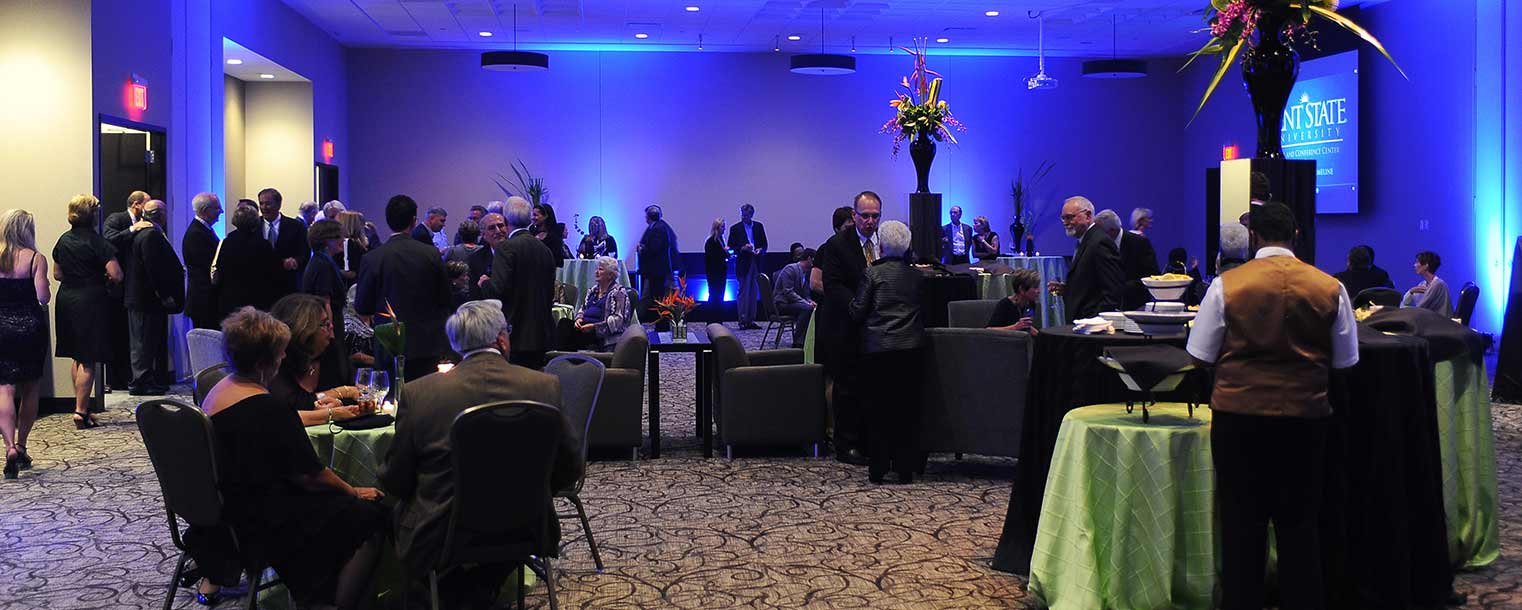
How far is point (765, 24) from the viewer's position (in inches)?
646

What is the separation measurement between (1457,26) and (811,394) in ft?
29.2

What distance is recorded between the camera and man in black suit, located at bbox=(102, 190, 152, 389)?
9.54 m

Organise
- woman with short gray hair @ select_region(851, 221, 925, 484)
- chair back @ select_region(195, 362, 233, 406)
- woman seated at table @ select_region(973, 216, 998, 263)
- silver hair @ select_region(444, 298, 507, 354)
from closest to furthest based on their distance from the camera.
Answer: silver hair @ select_region(444, 298, 507, 354) < chair back @ select_region(195, 362, 233, 406) < woman with short gray hair @ select_region(851, 221, 925, 484) < woman seated at table @ select_region(973, 216, 998, 263)

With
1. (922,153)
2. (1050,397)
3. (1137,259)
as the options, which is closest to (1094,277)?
(1137,259)

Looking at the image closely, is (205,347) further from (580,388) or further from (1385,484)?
(1385,484)

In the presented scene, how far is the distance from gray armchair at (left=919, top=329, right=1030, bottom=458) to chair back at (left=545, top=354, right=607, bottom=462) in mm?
2113

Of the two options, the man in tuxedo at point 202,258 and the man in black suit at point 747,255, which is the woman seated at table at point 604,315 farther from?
the man in black suit at point 747,255

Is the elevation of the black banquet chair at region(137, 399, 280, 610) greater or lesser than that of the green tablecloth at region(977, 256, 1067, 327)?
lesser

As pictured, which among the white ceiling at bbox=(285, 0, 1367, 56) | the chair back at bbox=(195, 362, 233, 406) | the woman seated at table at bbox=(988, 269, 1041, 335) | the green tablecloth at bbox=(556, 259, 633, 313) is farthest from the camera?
the white ceiling at bbox=(285, 0, 1367, 56)

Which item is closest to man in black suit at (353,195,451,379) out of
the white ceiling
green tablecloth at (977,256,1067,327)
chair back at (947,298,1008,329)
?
chair back at (947,298,1008,329)

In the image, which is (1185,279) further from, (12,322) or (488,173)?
(488,173)

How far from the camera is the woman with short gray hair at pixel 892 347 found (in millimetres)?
6539

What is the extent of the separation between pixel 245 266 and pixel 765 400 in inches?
160

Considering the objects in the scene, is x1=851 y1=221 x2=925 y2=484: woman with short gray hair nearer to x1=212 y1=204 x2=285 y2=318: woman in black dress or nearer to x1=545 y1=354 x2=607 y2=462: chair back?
x1=545 y1=354 x2=607 y2=462: chair back
